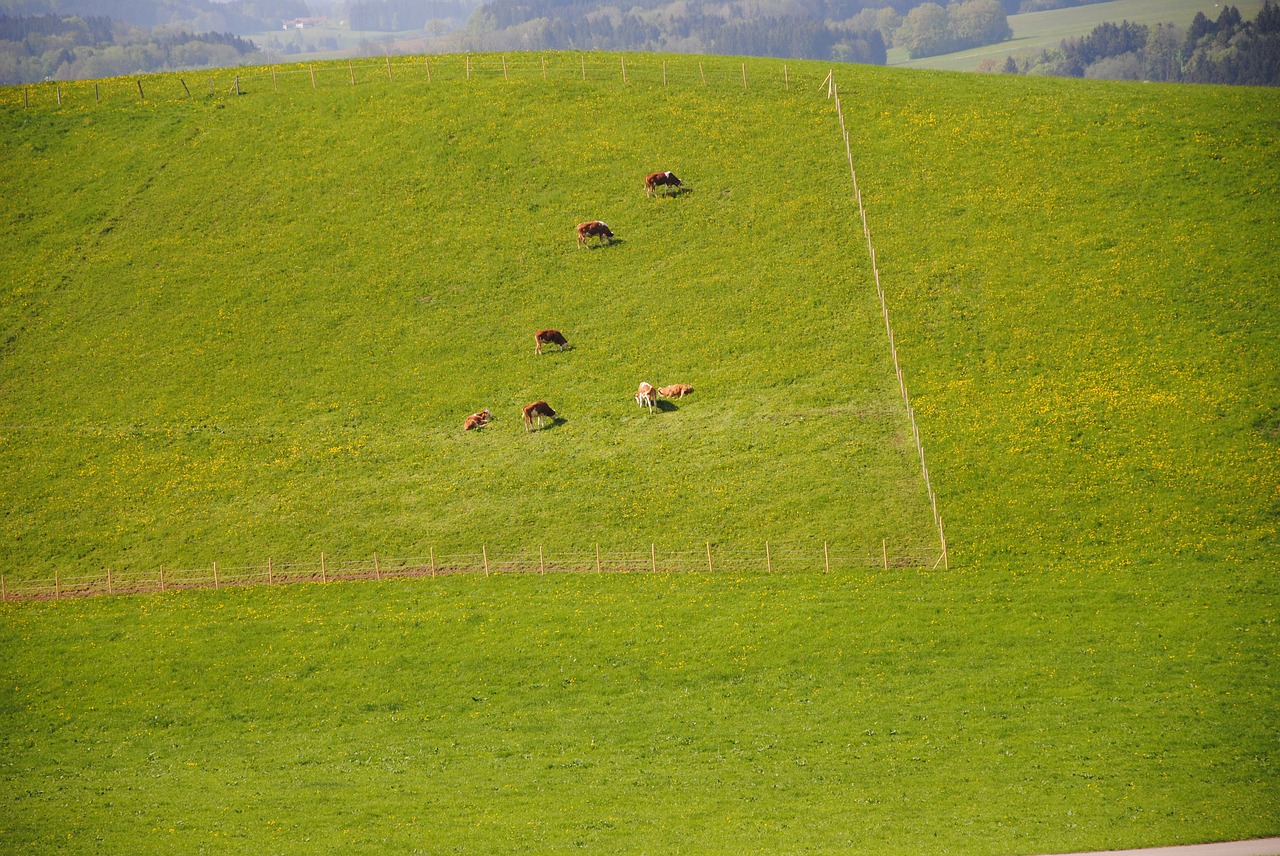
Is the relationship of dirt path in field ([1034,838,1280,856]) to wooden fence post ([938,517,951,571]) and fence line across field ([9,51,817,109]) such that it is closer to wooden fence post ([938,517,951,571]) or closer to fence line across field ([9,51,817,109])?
wooden fence post ([938,517,951,571])

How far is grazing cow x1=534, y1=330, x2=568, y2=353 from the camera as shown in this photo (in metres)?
58.3

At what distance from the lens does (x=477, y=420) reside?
53.4 meters

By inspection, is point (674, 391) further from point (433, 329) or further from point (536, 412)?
point (433, 329)

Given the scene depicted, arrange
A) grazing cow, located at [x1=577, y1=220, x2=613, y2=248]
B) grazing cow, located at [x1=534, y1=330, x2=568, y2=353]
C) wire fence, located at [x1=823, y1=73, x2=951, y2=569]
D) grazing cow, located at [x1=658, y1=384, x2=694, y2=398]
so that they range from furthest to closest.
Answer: grazing cow, located at [x1=577, y1=220, x2=613, y2=248]
grazing cow, located at [x1=534, y1=330, x2=568, y2=353]
grazing cow, located at [x1=658, y1=384, x2=694, y2=398]
wire fence, located at [x1=823, y1=73, x2=951, y2=569]

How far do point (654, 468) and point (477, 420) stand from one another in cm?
1042

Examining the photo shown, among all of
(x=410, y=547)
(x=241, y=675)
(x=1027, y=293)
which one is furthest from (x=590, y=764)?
(x=1027, y=293)

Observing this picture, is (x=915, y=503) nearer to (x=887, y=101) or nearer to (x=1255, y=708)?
(x=1255, y=708)

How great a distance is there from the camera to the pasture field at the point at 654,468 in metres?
30.0

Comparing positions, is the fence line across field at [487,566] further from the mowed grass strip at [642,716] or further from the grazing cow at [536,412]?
the grazing cow at [536,412]

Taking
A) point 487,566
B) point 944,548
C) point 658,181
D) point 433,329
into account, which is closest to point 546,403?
point 433,329

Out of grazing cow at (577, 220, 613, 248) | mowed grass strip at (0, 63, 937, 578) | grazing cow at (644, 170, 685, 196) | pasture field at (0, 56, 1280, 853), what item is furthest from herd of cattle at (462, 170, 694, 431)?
grazing cow at (644, 170, 685, 196)

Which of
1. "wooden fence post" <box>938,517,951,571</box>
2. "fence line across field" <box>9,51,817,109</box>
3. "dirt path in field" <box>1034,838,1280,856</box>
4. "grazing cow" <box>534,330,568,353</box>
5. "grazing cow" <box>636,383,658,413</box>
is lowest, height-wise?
"dirt path in field" <box>1034,838,1280,856</box>

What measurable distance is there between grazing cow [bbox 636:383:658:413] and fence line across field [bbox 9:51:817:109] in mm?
37299

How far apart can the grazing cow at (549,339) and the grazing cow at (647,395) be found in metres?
7.08
